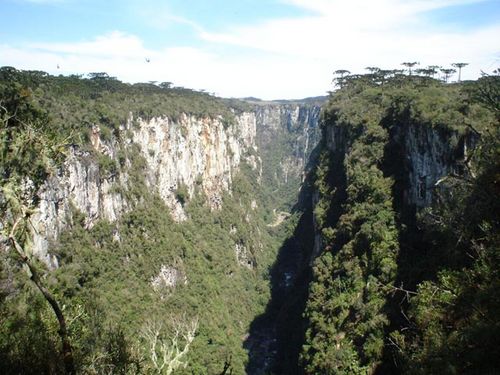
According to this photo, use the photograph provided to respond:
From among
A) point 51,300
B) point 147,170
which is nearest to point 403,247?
point 51,300

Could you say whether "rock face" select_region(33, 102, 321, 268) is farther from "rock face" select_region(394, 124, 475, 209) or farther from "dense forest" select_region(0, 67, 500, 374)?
"rock face" select_region(394, 124, 475, 209)

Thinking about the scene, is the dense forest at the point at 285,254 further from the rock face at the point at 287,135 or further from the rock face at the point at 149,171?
the rock face at the point at 287,135

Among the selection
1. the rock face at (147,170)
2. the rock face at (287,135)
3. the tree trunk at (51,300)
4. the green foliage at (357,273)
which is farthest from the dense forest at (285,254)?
the rock face at (287,135)

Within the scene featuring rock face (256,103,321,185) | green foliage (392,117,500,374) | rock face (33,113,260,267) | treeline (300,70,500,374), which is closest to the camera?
green foliage (392,117,500,374)

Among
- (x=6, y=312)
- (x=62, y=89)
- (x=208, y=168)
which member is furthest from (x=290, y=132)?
(x=6, y=312)

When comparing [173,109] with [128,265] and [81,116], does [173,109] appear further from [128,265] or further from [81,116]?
[128,265]

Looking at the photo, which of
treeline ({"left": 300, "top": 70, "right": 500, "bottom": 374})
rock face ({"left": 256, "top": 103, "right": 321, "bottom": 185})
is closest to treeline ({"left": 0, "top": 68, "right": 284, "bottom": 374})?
treeline ({"left": 300, "top": 70, "right": 500, "bottom": 374})

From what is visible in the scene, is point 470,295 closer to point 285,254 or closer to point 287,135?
point 285,254
